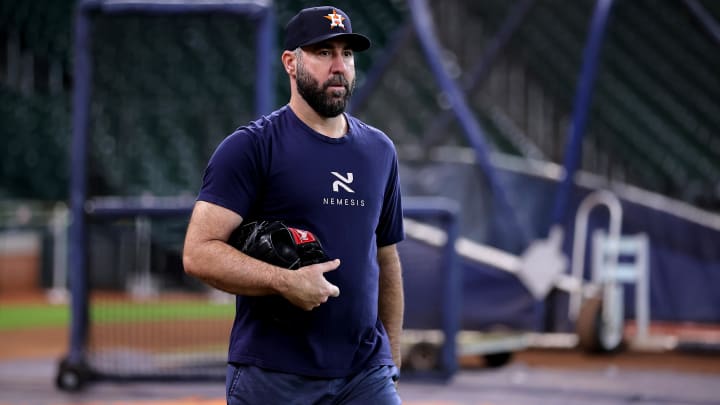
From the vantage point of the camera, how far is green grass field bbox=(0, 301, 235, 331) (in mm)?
10102

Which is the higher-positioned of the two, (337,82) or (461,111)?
(461,111)

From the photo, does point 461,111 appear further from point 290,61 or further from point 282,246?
point 282,246

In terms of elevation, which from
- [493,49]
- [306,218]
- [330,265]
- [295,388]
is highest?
[493,49]

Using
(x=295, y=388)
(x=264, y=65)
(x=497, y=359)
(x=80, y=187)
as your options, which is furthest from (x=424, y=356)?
(x=295, y=388)

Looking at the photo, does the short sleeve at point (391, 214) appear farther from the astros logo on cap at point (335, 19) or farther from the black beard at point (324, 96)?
the astros logo on cap at point (335, 19)

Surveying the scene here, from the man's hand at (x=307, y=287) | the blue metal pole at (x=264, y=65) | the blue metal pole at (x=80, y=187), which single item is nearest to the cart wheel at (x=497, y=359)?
the blue metal pole at (x=264, y=65)

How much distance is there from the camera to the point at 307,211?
336 centimetres

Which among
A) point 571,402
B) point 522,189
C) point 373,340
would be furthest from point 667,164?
point 373,340

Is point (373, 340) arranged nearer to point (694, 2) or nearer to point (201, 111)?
point (694, 2)

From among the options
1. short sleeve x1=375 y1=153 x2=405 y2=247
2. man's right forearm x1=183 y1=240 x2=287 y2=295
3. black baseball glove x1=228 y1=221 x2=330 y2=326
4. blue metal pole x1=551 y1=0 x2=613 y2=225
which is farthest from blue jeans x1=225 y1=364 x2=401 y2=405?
blue metal pole x1=551 y1=0 x2=613 y2=225

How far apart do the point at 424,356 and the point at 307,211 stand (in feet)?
21.0

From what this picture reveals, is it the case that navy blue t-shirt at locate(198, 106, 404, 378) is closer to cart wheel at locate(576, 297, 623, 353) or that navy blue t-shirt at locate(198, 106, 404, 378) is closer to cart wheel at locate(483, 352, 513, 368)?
cart wheel at locate(483, 352, 513, 368)

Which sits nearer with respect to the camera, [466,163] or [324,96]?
[324,96]

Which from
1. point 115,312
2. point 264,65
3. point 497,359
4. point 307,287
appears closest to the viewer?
point 307,287
